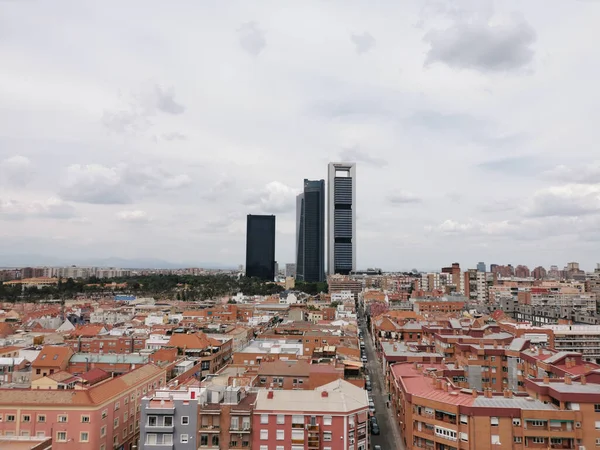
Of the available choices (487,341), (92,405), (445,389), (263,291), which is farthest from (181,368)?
(263,291)

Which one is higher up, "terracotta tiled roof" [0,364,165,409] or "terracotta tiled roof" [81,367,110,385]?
"terracotta tiled roof" [0,364,165,409]

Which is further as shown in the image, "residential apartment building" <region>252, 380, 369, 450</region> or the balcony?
"residential apartment building" <region>252, 380, 369, 450</region>

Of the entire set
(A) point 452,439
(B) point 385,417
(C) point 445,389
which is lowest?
(B) point 385,417

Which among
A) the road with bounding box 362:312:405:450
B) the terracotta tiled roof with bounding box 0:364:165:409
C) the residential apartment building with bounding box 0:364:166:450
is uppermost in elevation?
the terracotta tiled roof with bounding box 0:364:165:409

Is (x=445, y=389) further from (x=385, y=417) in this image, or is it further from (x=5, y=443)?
(x=5, y=443)

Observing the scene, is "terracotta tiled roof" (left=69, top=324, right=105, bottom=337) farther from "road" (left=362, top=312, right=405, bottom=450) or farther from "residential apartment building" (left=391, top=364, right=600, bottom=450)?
"residential apartment building" (left=391, top=364, right=600, bottom=450)

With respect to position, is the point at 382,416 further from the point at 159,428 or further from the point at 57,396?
the point at 57,396

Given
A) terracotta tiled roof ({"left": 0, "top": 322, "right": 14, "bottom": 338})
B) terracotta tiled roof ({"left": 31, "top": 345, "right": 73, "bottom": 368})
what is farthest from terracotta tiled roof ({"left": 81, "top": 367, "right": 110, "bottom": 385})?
terracotta tiled roof ({"left": 0, "top": 322, "right": 14, "bottom": 338})
